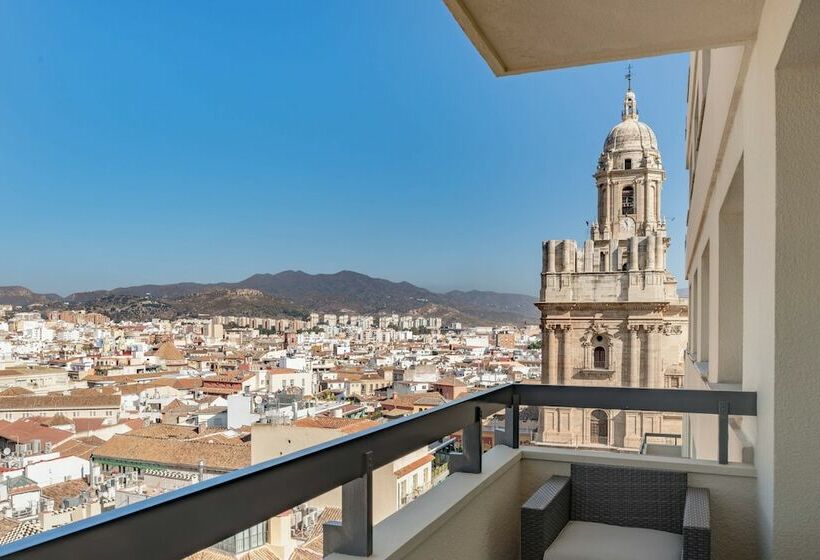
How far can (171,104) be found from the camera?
176ft

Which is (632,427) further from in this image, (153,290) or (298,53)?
(298,53)

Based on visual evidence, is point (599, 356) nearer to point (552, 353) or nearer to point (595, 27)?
point (552, 353)

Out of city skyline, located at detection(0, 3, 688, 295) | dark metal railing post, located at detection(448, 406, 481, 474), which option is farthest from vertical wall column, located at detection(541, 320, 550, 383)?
dark metal railing post, located at detection(448, 406, 481, 474)

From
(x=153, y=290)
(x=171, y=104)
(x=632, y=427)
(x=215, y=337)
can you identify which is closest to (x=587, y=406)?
(x=632, y=427)

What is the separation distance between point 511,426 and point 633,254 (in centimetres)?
2164

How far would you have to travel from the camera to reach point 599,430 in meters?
22.8

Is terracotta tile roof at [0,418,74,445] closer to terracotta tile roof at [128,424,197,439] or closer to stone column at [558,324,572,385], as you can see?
terracotta tile roof at [128,424,197,439]

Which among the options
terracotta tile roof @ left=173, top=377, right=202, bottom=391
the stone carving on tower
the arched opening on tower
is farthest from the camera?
terracotta tile roof @ left=173, top=377, right=202, bottom=391

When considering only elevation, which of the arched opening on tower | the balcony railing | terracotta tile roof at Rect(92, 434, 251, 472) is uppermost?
the balcony railing

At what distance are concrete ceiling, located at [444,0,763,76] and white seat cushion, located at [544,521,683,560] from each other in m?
1.79

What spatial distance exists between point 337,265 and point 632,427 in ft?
178

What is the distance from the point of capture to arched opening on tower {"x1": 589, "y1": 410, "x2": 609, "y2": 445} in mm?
22375

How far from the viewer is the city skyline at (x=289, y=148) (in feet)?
94.4

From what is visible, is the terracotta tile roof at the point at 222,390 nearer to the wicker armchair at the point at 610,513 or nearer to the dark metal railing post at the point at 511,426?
the dark metal railing post at the point at 511,426
